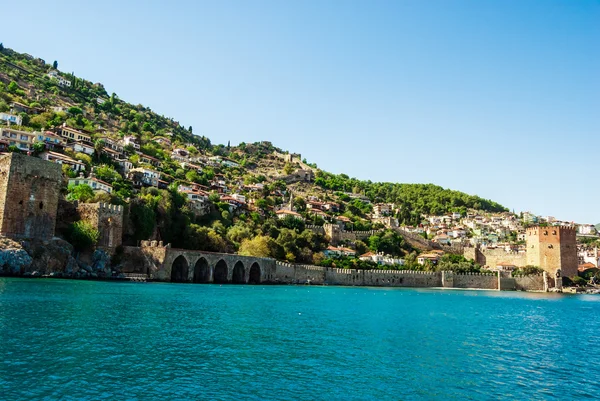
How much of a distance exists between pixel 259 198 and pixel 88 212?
37.4 m

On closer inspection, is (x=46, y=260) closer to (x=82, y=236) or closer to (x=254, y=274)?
(x=82, y=236)

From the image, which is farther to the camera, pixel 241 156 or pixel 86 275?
pixel 241 156

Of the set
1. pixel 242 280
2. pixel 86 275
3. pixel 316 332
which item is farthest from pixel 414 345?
pixel 242 280

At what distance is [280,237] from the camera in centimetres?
5409

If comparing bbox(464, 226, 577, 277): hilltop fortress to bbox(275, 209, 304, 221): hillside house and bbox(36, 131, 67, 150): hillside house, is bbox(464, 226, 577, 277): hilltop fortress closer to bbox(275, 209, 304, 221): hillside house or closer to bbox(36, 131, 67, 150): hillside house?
bbox(275, 209, 304, 221): hillside house

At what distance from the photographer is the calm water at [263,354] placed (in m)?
10.0

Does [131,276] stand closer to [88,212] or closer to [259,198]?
[88,212]

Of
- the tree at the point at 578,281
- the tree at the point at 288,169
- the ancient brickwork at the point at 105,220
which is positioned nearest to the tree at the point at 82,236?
the ancient brickwork at the point at 105,220

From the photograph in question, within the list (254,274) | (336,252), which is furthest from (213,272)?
(336,252)

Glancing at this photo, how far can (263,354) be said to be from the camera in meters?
13.3

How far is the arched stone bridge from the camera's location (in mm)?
37906

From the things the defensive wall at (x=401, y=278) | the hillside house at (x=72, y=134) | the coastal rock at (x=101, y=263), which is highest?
the hillside house at (x=72, y=134)

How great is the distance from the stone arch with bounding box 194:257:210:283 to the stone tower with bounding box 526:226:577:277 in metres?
42.3

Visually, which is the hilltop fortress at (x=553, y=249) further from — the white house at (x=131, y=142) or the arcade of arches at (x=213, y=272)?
the white house at (x=131, y=142)
